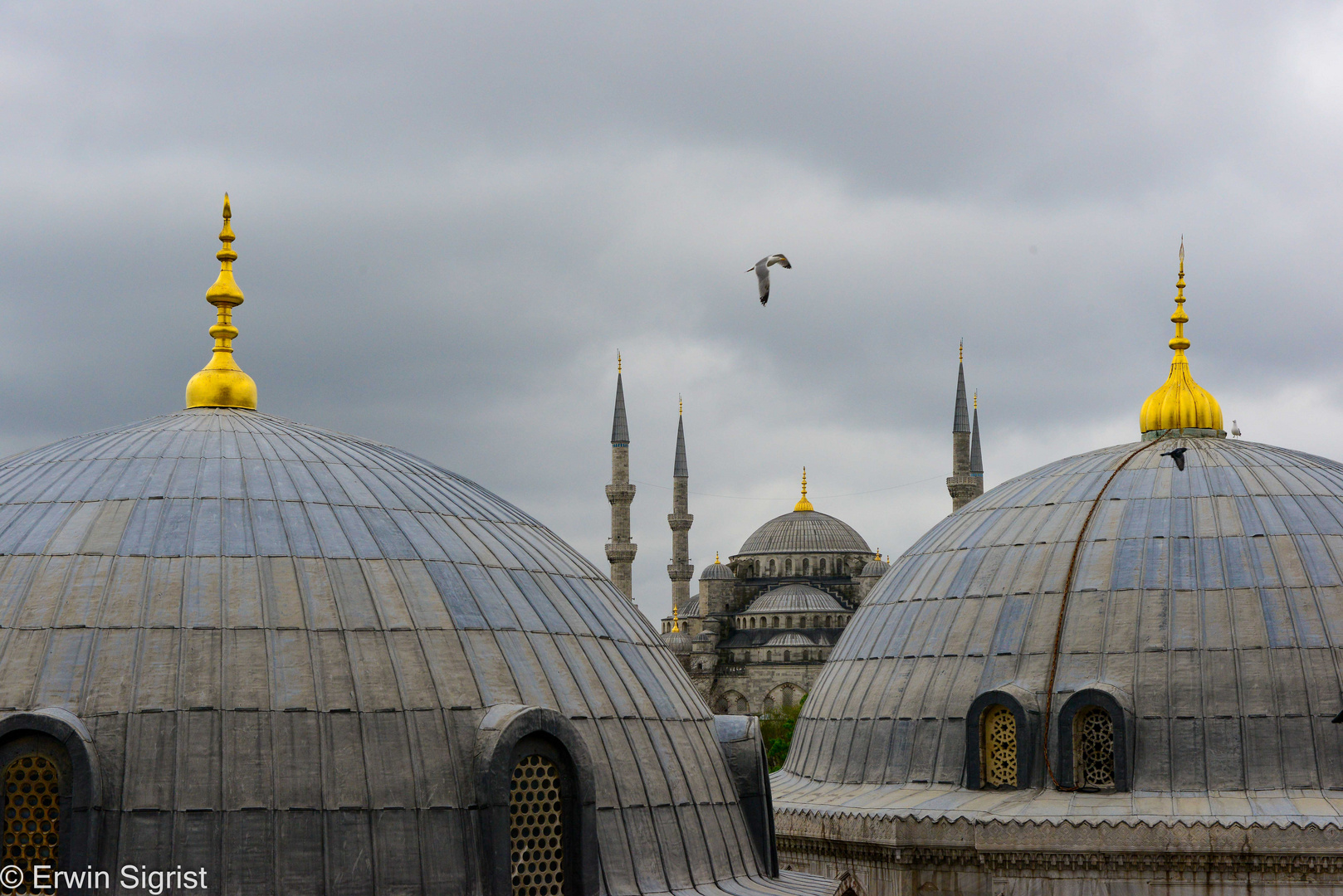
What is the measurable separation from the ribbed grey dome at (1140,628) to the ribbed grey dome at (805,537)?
272 feet

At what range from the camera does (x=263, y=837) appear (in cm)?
1282

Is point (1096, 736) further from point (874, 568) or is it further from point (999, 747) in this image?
point (874, 568)

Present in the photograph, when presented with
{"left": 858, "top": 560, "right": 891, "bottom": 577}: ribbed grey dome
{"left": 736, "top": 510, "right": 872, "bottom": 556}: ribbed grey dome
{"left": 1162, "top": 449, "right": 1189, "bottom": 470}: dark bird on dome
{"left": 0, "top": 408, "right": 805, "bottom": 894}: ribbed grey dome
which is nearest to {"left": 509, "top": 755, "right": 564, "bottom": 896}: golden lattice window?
{"left": 0, "top": 408, "right": 805, "bottom": 894}: ribbed grey dome

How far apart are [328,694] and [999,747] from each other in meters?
11.3

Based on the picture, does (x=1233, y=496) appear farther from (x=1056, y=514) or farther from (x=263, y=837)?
(x=263, y=837)

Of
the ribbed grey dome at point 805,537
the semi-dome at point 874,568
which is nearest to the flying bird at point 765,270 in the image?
the semi-dome at point 874,568

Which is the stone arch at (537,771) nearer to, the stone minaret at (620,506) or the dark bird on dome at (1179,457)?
the dark bird on dome at (1179,457)

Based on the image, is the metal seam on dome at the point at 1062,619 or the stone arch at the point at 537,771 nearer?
the stone arch at the point at 537,771

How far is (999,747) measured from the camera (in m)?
22.2

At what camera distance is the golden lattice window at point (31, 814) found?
12.7 meters

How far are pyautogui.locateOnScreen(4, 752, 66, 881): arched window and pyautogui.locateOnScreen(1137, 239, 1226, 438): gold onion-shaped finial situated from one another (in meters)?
18.7

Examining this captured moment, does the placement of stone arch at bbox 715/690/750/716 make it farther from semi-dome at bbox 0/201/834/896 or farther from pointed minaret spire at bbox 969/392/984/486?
semi-dome at bbox 0/201/834/896

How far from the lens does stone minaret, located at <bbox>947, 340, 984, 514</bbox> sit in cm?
8025

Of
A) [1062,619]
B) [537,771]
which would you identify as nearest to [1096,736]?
[1062,619]
